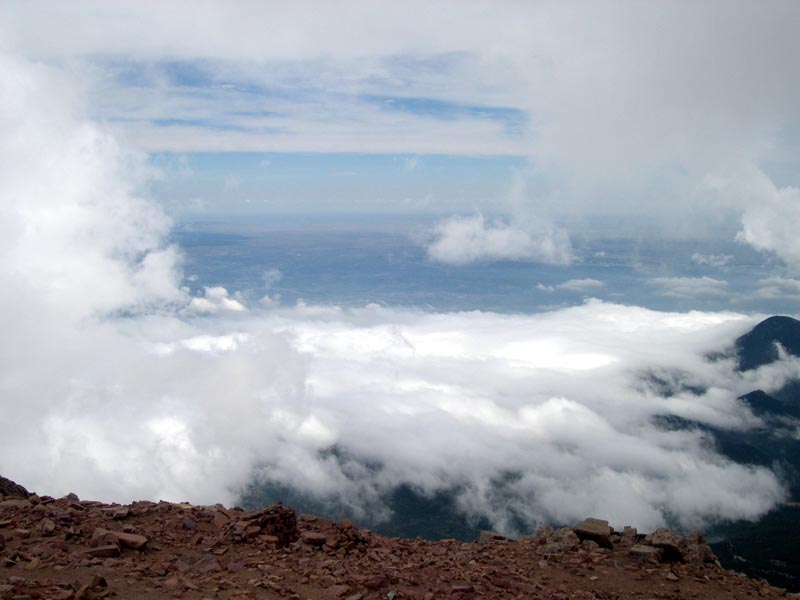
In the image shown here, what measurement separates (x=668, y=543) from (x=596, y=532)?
174 centimetres

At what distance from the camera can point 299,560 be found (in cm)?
1284

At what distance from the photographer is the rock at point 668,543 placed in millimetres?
15156

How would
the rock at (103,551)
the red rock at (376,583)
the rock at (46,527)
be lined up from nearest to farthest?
the red rock at (376,583) → the rock at (103,551) → the rock at (46,527)

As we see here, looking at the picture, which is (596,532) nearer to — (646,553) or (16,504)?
(646,553)

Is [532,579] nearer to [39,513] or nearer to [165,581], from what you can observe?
[165,581]

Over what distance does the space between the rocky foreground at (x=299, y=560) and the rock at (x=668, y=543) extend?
0.04 meters

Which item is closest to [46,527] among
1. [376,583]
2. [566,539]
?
[376,583]

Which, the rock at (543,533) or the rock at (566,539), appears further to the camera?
the rock at (543,533)

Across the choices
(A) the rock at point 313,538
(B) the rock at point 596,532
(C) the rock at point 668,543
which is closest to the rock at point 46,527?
(A) the rock at point 313,538

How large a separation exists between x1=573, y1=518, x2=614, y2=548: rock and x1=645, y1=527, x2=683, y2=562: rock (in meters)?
1.03

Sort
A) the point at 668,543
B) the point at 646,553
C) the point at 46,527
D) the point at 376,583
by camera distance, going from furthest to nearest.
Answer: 1. the point at 668,543
2. the point at 646,553
3. the point at 46,527
4. the point at 376,583

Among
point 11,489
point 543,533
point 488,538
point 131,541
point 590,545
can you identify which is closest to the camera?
point 131,541

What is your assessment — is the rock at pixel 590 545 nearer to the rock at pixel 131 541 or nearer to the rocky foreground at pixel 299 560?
the rocky foreground at pixel 299 560

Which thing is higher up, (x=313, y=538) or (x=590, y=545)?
(x=313, y=538)
